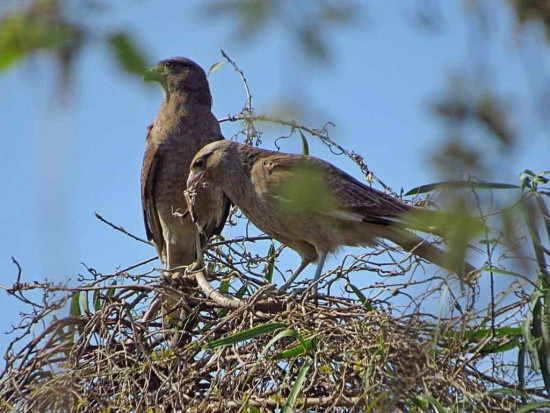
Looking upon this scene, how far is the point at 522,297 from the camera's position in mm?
4344

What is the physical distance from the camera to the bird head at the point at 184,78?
782 cm

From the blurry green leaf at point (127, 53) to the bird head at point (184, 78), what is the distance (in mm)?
5601

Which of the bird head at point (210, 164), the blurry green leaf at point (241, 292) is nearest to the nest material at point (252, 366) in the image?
the blurry green leaf at point (241, 292)

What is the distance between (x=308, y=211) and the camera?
560 cm

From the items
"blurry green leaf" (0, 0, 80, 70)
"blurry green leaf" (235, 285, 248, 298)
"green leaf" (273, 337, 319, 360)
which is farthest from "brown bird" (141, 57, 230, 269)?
"blurry green leaf" (0, 0, 80, 70)

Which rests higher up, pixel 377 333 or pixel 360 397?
pixel 377 333

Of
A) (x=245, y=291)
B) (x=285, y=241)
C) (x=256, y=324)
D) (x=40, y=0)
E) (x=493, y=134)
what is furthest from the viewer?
(x=285, y=241)

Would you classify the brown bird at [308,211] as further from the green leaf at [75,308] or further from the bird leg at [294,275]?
the green leaf at [75,308]

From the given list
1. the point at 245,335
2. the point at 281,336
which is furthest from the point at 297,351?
the point at 245,335

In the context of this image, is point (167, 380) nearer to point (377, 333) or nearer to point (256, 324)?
point (256, 324)

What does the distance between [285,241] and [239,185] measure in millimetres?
489

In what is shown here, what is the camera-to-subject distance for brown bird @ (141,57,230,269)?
7.31 metres

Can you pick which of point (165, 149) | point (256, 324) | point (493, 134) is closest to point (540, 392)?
point (256, 324)

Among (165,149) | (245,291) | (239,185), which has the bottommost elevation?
(245,291)
